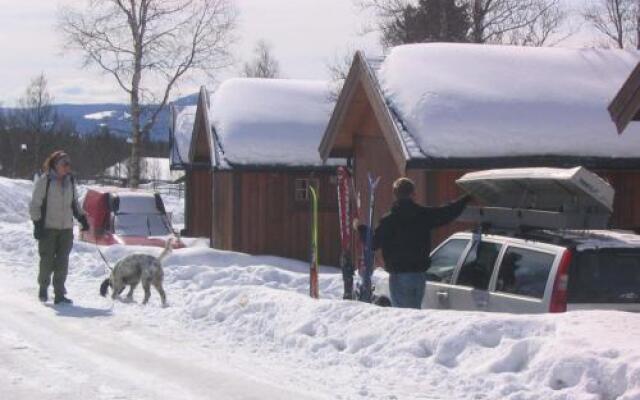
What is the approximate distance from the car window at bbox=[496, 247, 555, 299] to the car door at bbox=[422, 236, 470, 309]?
861 mm

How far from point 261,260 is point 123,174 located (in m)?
68.2

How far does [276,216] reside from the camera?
22703 mm

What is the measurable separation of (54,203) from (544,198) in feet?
19.1

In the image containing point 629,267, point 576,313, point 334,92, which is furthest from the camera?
point 334,92

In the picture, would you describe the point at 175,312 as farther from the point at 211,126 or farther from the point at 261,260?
the point at 211,126

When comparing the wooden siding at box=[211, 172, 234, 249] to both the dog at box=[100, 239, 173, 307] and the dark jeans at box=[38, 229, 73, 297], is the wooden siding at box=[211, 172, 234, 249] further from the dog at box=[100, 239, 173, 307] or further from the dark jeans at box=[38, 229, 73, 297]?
the dark jeans at box=[38, 229, 73, 297]

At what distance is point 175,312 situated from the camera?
1082cm

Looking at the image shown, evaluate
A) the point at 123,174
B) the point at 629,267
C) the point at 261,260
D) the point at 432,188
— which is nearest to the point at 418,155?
the point at 432,188

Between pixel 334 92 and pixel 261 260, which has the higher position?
pixel 334 92

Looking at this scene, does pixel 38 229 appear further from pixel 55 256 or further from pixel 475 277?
pixel 475 277

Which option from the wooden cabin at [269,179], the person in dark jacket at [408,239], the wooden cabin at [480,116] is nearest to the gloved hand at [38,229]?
the person in dark jacket at [408,239]

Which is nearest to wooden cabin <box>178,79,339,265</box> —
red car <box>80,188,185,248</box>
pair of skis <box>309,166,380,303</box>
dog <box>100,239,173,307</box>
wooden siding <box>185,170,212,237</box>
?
red car <box>80,188,185,248</box>

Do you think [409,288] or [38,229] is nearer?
[409,288]

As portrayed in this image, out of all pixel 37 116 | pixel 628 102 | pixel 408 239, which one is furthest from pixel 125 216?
pixel 37 116
